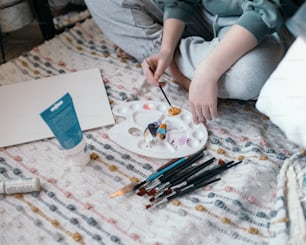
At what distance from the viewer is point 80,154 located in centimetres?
76

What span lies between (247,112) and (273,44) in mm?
143

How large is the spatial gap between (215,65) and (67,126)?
0.29 meters

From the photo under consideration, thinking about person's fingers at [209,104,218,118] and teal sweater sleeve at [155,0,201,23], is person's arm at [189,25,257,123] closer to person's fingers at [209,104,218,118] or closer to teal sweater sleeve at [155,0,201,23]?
person's fingers at [209,104,218,118]

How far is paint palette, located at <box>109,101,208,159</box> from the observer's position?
2.59 feet

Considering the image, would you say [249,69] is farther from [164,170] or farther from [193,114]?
[164,170]

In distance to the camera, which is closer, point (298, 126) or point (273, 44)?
point (298, 126)

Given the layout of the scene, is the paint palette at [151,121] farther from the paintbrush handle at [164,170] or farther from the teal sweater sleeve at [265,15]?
the teal sweater sleeve at [265,15]

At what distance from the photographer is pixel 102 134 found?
846mm

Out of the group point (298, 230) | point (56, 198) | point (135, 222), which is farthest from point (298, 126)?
point (56, 198)

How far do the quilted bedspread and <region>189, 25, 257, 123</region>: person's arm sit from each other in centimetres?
7

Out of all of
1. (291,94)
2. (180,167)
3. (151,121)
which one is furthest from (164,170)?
(291,94)

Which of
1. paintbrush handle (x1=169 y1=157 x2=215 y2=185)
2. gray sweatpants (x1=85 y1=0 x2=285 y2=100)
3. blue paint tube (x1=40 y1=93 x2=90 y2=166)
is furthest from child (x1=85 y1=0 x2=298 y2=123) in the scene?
blue paint tube (x1=40 y1=93 x2=90 y2=166)

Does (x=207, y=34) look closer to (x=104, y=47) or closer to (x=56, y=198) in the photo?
(x=104, y=47)

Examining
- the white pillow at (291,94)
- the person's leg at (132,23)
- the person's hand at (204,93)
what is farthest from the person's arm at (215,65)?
the person's leg at (132,23)
